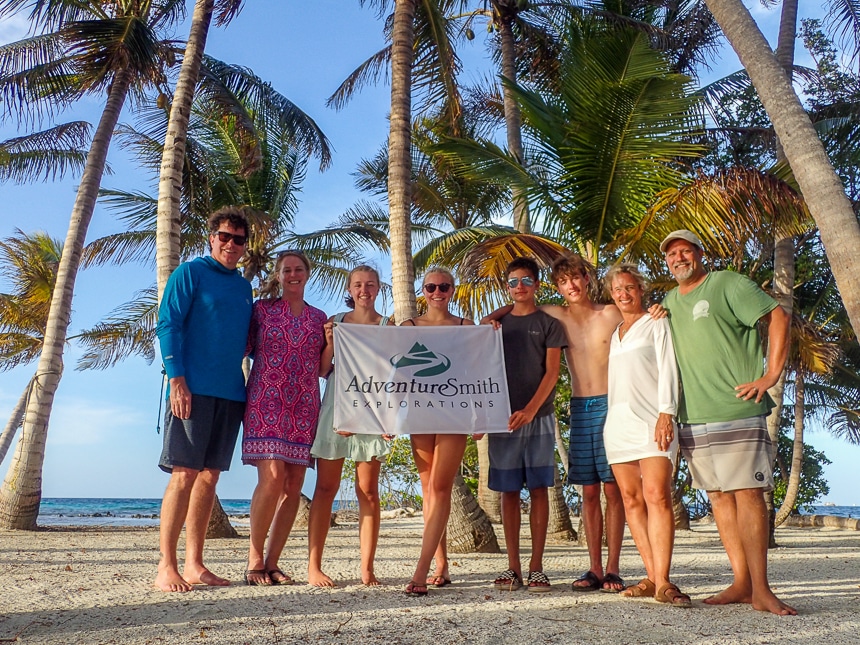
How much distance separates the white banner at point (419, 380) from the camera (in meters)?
5.14

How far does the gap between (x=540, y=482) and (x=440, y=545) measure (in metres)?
0.91

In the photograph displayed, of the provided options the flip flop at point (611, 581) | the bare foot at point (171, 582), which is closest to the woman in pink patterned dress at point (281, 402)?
the bare foot at point (171, 582)

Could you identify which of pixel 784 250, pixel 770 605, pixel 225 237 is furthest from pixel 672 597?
pixel 784 250

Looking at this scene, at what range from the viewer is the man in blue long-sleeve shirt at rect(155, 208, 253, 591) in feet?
16.0

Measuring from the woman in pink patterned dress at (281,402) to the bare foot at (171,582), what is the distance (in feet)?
1.68

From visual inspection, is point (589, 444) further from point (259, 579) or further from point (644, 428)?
point (259, 579)

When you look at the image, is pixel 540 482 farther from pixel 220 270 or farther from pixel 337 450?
pixel 220 270

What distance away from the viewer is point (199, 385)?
4938mm

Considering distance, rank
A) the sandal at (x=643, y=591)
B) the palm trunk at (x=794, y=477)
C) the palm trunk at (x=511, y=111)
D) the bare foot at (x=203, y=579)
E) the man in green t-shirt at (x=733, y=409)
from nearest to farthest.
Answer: the man in green t-shirt at (x=733, y=409) < the sandal at (x=643, y=591) < the bare foot at (x=203, y=579) < the palm trunk at (x=511, y=111) < the palm trunk at (x=794, y=477)

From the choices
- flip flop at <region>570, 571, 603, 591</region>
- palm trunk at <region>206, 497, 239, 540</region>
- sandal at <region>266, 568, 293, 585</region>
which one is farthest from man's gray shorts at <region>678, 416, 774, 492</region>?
palm trunk at <region>206, 497, 239, 540</region>

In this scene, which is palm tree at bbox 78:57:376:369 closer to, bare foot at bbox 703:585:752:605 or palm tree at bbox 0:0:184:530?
palm tree at bbox 0:0:184:530

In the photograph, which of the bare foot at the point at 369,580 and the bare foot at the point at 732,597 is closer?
the bare foot at the point at 732,597

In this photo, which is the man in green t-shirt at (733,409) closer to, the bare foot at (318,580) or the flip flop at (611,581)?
the flip flop at (611,581)

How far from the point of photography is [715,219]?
840cm
